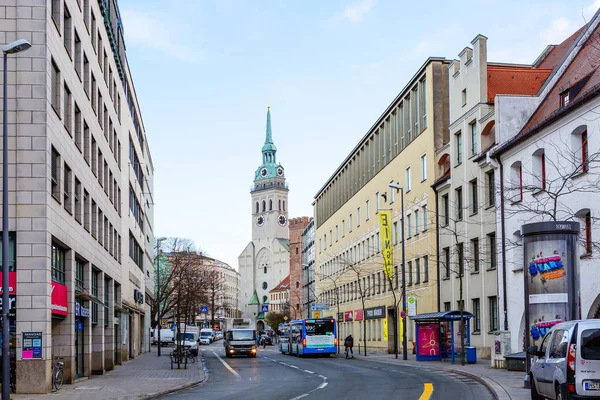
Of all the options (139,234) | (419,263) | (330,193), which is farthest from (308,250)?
(419,263)

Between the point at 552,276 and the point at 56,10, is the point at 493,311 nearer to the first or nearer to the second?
the point at 552,276


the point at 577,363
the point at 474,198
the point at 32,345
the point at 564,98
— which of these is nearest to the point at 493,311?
the point at 474,198

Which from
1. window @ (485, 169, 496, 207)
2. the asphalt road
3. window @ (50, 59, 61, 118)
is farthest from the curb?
window @ (50, 59, 61, 118)

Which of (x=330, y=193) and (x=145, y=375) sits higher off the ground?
(x=330, y=193)

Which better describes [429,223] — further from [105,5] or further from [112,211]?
[105,5]

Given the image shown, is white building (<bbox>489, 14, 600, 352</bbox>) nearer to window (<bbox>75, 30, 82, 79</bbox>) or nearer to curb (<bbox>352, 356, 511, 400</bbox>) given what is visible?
curb (<bbox>352, 356, 511, 400</bbox>)

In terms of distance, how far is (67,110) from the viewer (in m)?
30.5

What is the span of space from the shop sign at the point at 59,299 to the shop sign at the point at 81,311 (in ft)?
7.59

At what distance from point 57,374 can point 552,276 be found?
1500cm

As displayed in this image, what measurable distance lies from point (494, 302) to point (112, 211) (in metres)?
19.4

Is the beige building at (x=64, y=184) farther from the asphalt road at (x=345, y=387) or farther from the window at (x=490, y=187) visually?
the window at (x=490, y=187)

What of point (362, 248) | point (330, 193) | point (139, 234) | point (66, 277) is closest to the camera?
point (66, 277)

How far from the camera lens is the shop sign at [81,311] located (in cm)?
3184

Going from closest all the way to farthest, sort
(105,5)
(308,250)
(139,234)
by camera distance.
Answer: (105,5) → (139,234) → (308,250)
